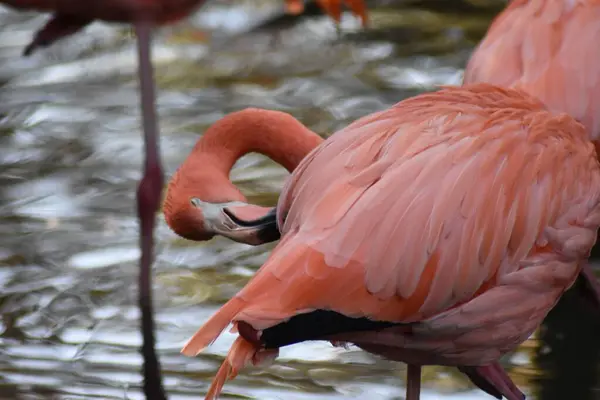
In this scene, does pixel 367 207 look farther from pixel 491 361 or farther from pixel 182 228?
pixel 182 228

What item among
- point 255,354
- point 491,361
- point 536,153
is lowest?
point 491,361

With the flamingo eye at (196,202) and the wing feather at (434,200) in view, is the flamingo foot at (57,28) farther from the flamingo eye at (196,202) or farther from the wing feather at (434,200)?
the wing feather at (434,200)

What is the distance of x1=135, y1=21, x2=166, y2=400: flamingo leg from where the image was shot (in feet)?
13.1

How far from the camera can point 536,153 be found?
3.05 meters

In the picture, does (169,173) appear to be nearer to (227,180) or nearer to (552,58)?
(227,180)

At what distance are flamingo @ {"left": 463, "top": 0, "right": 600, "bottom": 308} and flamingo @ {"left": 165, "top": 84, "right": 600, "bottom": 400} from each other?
1.42 ft

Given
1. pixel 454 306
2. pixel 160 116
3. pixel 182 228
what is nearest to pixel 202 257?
pixel 182 228

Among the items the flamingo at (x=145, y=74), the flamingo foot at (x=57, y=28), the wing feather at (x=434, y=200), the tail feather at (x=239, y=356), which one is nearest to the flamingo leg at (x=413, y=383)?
the wing feather at (x=434, y=200)

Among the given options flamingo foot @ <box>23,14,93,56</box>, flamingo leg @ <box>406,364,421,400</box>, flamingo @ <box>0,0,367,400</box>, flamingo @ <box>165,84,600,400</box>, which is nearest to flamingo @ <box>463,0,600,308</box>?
flamingo @ <box>165,84,600,400</box>

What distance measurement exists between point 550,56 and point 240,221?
1060 millimetres

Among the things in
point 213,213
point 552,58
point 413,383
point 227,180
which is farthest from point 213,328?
point 552,58

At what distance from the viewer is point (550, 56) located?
3811 millimetres

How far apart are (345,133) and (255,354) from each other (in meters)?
0.64

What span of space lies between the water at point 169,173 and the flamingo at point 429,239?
0.66 metres
